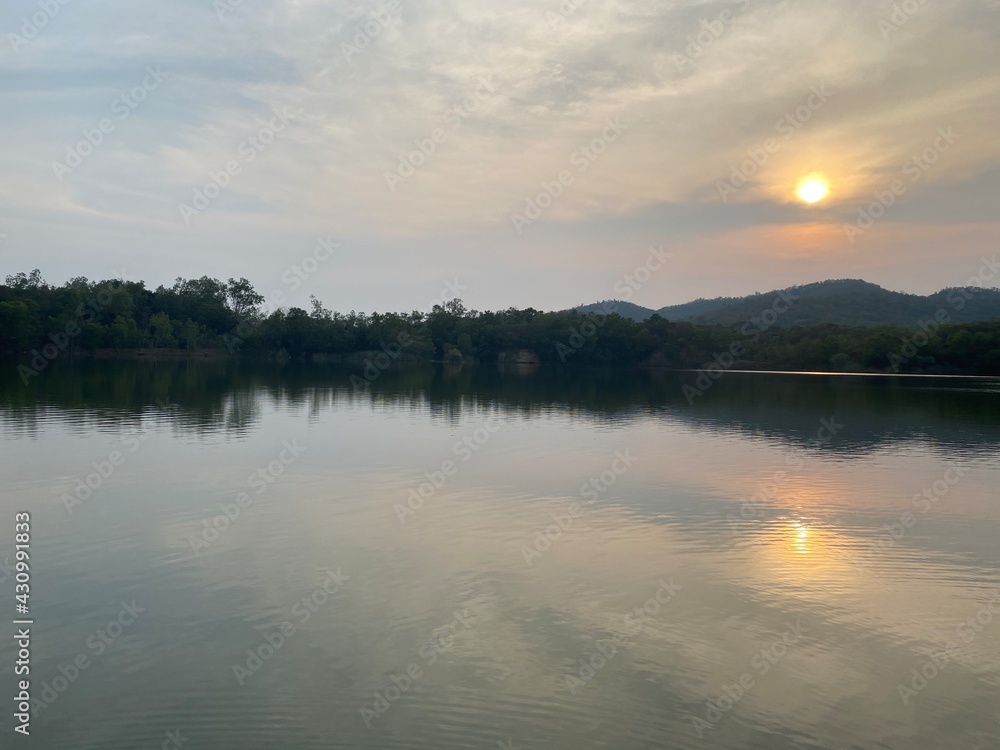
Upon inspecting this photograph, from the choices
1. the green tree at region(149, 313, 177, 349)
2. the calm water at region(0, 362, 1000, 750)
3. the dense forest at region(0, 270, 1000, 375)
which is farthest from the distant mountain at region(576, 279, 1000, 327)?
the calm water at region(0, 362, 1000, 750)

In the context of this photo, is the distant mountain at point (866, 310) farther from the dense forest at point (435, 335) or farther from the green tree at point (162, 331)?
the green tree at point (162, 331)

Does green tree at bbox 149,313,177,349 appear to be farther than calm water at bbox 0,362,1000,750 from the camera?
Yes

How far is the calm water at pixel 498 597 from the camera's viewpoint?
255 inches

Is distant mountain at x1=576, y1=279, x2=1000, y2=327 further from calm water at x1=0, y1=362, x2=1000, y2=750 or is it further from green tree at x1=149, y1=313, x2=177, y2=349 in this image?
calm water at x1=0, y1=362, x2=1000, y2=750

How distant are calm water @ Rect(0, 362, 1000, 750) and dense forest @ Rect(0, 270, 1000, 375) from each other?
77.2 m

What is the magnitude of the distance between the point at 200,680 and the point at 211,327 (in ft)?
408

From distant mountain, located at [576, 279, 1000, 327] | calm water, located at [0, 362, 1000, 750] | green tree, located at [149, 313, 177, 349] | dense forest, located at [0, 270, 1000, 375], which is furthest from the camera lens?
distant mountain, located at [576, 279, 1000, 327]

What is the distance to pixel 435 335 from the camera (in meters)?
138

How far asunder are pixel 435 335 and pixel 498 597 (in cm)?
12928

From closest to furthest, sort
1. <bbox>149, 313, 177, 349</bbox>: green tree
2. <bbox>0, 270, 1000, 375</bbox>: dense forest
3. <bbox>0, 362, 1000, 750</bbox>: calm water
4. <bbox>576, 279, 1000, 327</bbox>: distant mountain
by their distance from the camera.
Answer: <bbox>0, 362, 1000, 750</bbox>: calm water → <bbox>0, 270, 1000, 375</bbox>: dense forest → <bbox>149, 313, 177, 349</bbox>: green tree → <bbox>576, 279, 1000, 327</bbox>: distant mountain

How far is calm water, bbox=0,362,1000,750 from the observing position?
21.2ft

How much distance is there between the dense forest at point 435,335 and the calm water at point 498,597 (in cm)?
7723

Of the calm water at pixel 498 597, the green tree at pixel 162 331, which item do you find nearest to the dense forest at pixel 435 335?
the green tree at pixel 162 331

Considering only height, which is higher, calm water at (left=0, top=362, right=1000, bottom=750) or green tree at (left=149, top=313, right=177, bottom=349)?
green tree at (left=149, top=313, right=177, bottom=349)
